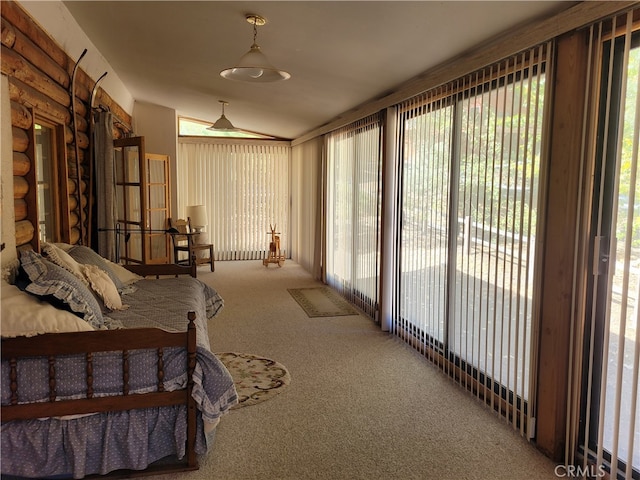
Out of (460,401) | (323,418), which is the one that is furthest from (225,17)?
(460,401)

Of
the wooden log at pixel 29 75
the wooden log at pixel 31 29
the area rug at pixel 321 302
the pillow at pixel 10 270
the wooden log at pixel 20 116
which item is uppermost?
the wooden log at pixel 31 29

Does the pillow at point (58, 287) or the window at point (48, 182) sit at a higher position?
the window at point (48, 182)

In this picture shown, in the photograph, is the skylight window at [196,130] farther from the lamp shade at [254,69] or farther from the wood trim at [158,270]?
the lamp shade at [254,69]

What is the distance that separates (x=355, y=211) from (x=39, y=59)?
3395 mm

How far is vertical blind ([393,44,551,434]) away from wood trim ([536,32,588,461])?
0.10m

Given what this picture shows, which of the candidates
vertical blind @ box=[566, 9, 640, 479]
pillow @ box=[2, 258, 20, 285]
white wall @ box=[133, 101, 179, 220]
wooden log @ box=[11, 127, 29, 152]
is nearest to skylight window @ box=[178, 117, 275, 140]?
white wall @ box=[133, 101, 179, 220]

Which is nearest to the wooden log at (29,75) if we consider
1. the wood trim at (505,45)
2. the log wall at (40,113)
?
the log wall at (40,113)

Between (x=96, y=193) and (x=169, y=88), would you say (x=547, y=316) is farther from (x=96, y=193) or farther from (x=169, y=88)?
(x=169, y=88)

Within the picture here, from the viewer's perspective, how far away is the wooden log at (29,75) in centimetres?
262

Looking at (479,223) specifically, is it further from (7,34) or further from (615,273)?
(7,34)

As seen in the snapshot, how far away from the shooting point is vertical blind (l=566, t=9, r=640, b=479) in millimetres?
2023

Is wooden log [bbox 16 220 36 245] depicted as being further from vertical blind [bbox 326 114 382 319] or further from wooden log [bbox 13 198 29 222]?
vertical blind [bbox 326 114 382 319]

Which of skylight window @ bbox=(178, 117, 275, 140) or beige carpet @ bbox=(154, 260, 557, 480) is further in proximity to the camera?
skylight window @ bbox=(178, 117, 275, 140)

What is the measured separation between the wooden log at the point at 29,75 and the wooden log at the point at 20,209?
73 centimetres
